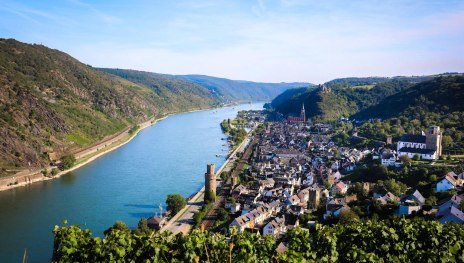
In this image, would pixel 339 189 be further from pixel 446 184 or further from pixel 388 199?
pixel 446 184

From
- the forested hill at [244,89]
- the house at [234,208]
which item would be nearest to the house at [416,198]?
the house at [234,208]

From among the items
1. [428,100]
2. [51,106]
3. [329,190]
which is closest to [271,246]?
[329,190]

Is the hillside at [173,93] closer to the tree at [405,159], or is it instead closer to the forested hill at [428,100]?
the forested hill at [428,100]

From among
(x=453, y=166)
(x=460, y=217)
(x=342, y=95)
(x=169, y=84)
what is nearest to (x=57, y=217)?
(x=460, y=217)

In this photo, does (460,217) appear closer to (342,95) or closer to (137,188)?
(137,188)

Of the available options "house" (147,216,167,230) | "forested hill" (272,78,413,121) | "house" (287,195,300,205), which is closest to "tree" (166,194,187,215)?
"house" (147,216,167,230)

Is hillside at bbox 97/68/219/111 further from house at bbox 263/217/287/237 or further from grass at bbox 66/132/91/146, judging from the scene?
house at bbox 263/217/287/237

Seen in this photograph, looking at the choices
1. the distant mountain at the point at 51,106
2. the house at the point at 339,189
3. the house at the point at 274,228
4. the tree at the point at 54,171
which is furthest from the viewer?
the distant mountain at the point at 51,106
